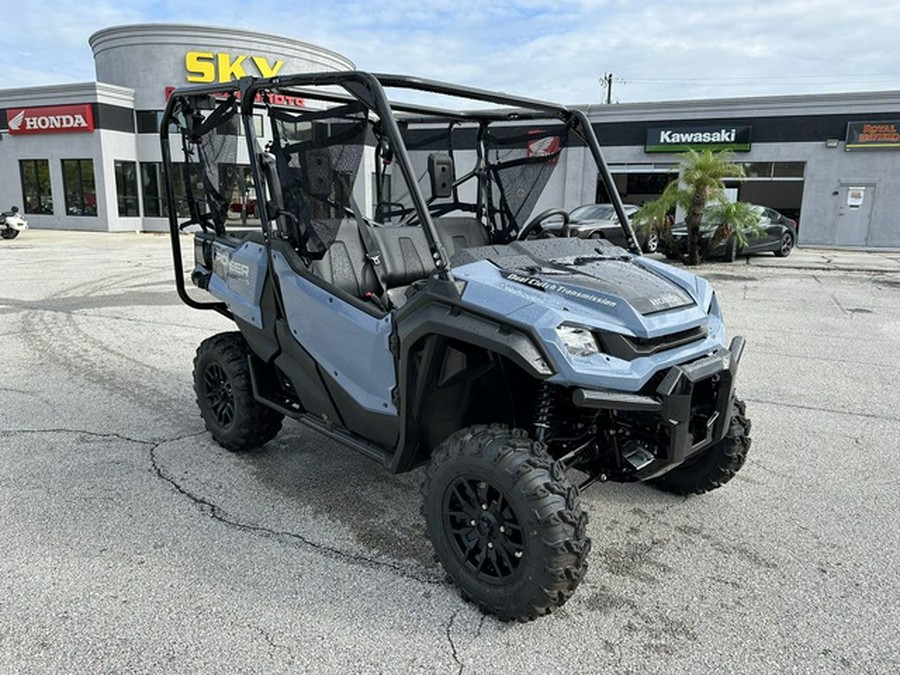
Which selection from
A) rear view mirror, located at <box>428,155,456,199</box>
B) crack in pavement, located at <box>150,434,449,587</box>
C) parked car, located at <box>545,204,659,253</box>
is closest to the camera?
crack in pavement, located at <box>150,434,449,587</box>

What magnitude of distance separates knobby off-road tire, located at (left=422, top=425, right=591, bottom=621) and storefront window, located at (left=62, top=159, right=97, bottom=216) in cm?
2626

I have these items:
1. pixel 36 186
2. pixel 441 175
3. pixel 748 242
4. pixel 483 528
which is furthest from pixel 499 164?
pixel 36 186

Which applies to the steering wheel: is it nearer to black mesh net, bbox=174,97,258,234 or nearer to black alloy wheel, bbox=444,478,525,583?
black mesh net, bbox=174,97,258,234

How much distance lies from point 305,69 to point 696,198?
60.0 ft

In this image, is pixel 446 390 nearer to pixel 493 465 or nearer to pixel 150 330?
pixel 493 465

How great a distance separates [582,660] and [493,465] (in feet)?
2.48

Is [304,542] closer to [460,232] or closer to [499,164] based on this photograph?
[460,232]

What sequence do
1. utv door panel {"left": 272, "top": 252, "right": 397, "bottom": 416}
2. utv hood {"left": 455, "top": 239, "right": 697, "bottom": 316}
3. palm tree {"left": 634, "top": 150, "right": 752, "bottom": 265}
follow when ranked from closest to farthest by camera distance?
utv hood {"left": 455, "top": 239, "right": 697, "bottom": 316}, utv door panel {"left": 272, "top": 252, "right": 397, "bottom": 416}, palm tree {"left": 634, "top": 150, "right": 752, "bottom": 265}

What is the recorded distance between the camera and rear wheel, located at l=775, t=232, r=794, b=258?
17391 millimetres

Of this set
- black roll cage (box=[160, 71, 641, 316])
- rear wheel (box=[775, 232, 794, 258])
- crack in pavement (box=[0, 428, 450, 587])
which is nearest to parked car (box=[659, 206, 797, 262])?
rear wheel (box=[775, 232, 794, 258])

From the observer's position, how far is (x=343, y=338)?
10.7 feet

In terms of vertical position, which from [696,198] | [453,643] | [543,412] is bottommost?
[453,643]

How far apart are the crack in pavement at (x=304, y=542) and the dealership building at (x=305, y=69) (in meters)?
19.2

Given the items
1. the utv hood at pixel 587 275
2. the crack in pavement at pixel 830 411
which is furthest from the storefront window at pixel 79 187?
the utv hood at pixel 587 275
